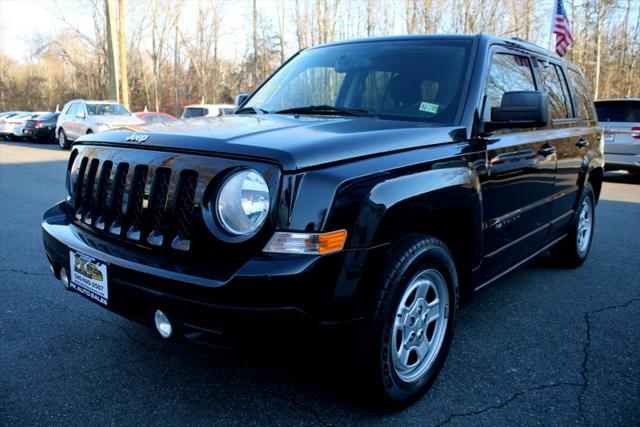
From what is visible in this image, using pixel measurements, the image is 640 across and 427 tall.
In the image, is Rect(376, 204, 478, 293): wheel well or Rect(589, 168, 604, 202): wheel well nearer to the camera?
Rect(376, 204, 478, 293): wheel well

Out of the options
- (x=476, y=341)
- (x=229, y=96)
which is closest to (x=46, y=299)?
(x=476, y=341)

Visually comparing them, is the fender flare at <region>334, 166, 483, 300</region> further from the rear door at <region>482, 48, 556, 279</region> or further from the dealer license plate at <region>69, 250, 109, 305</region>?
the dealer license plate at <region>69, 250, 109, 305</region>

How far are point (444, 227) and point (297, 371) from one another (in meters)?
1.04

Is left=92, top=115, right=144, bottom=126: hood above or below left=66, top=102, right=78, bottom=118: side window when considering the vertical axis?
below

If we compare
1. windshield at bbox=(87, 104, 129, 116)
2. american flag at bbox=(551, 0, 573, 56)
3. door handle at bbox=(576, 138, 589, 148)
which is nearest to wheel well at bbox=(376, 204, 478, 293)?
door handle at bbox=(576, 138, 589, 148)

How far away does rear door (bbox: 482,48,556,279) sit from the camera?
2996 millimetres

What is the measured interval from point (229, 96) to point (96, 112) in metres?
31.3

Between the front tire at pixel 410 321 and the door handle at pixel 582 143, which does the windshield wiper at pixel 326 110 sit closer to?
the front tire at pixel 410 321

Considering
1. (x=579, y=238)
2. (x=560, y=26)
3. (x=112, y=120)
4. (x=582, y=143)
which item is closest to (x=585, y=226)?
(x=579, y=238)

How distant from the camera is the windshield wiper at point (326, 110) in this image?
10.1 ft

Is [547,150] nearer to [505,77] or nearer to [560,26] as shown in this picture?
[505,77]

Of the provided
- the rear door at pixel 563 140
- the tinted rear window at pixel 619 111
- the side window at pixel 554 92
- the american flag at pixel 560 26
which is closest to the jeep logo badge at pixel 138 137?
the rear door at pixel 563 140

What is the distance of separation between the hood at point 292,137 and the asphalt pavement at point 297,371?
0.73 m

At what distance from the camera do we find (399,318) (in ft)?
7.81
